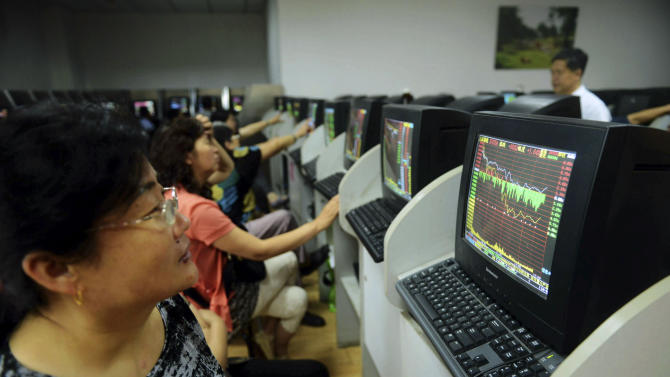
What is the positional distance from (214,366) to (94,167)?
Answer: 0.48 m

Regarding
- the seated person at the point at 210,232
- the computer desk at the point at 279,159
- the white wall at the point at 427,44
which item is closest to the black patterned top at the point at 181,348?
the seated person at the point at 210,232

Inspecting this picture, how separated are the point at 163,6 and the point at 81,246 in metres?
8.51

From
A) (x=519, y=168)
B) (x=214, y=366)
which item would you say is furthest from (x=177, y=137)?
(x=519, y=168)

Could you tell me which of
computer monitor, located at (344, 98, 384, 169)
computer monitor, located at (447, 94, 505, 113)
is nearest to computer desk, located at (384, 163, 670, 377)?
computer monitor, located at (447, 94, 505, 113)

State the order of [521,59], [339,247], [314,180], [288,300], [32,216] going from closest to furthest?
1. [32,216]
2. [288,300]
3. [339,247]
4. [314,180]
5. [521,59]

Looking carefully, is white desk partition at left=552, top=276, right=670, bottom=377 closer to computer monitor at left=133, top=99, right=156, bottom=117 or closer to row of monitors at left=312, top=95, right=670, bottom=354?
row of monitors at left=312, top=95, right=670, bottom=354

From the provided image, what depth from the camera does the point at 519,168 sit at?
2.27 ft

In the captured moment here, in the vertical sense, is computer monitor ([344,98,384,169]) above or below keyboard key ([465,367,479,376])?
above

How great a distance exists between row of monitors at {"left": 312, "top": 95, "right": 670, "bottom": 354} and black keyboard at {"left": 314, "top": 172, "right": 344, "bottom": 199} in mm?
1018

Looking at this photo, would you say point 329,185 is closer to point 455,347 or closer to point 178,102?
point 455,347

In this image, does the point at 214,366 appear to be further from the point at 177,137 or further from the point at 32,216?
the point at 177,137

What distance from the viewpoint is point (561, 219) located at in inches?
23.3

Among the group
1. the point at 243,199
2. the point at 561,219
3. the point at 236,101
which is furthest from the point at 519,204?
the point at 236,101

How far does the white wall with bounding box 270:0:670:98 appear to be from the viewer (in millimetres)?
5004
